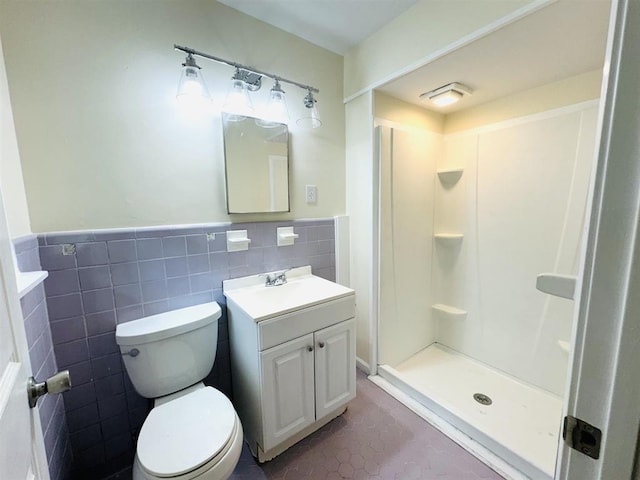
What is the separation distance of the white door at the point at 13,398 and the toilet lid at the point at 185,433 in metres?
0.39

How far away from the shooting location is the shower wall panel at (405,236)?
191 cm

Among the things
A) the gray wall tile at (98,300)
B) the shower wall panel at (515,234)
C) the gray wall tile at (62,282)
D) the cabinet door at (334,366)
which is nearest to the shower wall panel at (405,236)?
the shower wall panel at (515,234)

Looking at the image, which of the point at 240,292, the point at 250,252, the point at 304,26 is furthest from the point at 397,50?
the point at 240,292

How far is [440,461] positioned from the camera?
4.43 feet

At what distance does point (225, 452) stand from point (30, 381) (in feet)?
2.27

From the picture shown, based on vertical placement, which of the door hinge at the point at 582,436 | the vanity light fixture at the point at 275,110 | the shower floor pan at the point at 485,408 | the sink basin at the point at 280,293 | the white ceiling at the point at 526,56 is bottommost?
the shower floor pan at the point at 485,408

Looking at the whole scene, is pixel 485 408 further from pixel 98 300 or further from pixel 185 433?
pixel 98 300

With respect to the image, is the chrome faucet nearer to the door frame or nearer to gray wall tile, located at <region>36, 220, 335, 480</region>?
gray wall tile, located at <region>36, 220, 335, 480</region>

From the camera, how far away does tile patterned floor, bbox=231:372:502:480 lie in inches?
51.0

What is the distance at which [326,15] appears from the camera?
157 centimetres

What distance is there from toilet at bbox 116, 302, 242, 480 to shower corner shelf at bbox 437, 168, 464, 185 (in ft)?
6.52

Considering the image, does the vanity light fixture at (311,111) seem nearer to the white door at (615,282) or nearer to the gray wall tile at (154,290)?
the gray wall tile at (154,290)

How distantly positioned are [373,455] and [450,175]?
2.02 meters

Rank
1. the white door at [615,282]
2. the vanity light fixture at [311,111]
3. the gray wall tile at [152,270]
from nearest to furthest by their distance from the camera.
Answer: the white door at [615,282] → the gray wall tile at [152,270] → the vanity light fixture at [311,111]
